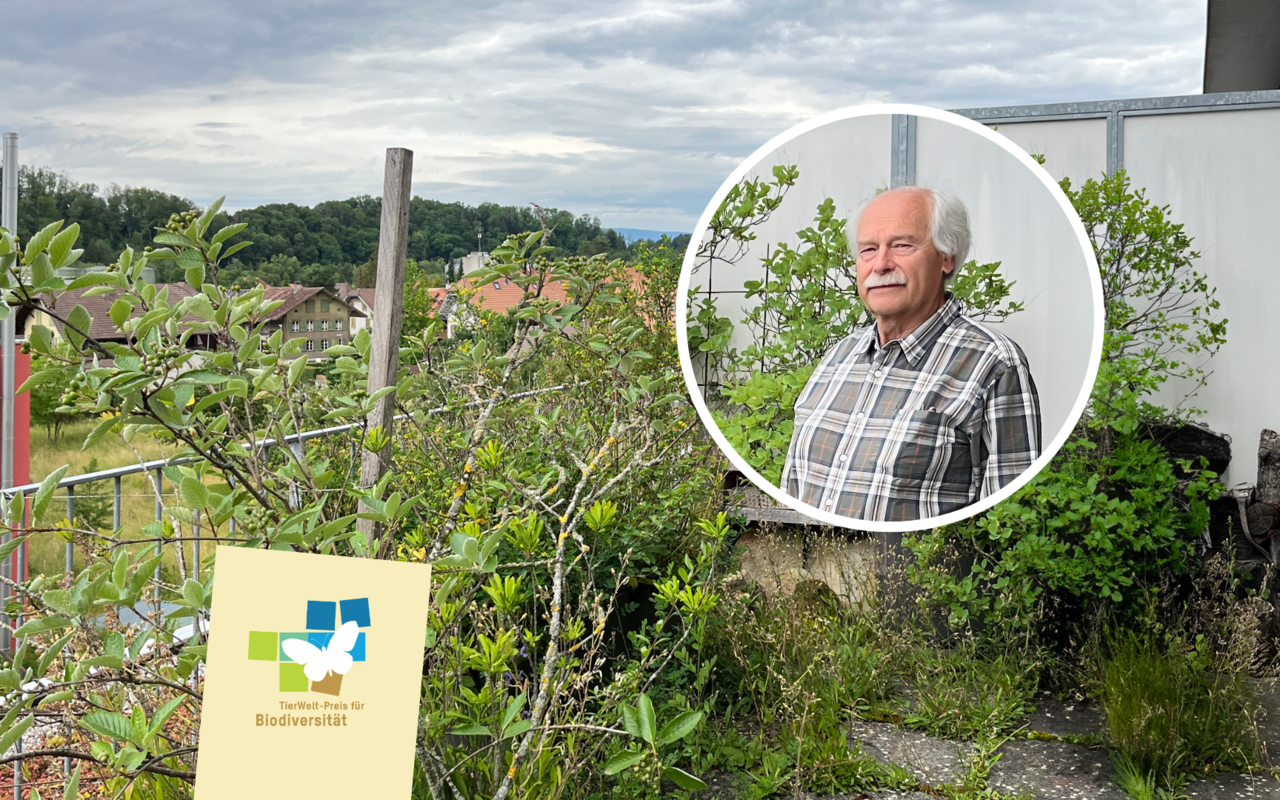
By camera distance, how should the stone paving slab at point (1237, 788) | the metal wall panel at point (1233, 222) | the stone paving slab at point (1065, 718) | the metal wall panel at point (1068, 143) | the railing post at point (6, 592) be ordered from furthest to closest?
the metal wall panel at point (1068, 143) → the metal wall panel at point (1233, 222) → the stone paving slab at point (1065, 718) → the stone paving slab at point (1237, 788) → the railing post at point (6, 592)

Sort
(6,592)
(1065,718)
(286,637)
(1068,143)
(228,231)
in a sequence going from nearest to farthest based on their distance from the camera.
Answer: (286,637) < (228,231) < (1065,718) < (1068,143) < (6,592)

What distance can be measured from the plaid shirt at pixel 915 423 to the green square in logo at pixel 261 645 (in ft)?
2.98

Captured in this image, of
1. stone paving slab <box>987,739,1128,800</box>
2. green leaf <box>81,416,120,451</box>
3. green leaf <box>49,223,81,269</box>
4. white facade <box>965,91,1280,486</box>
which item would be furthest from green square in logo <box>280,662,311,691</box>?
white facade <box>965,91,1280,486</box>

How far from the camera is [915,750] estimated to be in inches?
114

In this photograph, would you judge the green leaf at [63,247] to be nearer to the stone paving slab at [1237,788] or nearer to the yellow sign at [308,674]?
the yellow sign at [308,674]

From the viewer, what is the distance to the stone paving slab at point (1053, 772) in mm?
2715

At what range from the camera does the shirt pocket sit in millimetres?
1379

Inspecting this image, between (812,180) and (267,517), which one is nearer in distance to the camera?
(267,517)

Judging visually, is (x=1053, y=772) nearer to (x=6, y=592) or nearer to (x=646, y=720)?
(x=646, y=720)

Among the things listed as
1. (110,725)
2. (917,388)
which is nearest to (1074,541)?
(917,388)

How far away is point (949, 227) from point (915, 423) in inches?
12.4

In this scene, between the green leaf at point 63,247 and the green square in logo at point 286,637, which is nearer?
the green square in logo at point 286,637

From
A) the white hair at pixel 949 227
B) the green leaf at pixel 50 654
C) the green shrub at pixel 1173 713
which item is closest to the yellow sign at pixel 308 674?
the green leaf at pixel 50 654

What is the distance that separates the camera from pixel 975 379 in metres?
1.37
